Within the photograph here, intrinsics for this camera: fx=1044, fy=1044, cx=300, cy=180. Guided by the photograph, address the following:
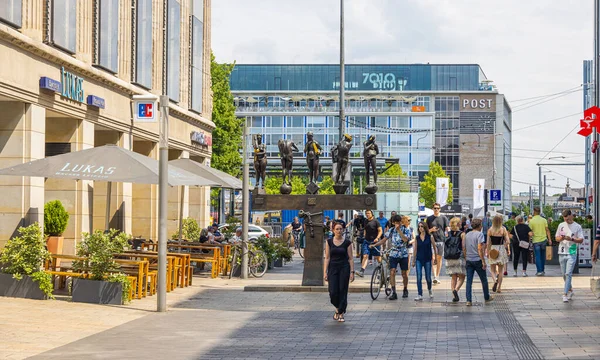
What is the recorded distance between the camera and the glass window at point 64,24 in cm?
2444

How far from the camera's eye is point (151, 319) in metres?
16.0

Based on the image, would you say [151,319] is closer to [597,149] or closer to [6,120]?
[6,120]

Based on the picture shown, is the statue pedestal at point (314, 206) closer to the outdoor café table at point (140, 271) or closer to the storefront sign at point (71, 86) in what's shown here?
the outdoor café table at point (140, 271)

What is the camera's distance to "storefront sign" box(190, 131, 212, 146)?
134 ft

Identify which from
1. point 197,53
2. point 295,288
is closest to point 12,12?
point 295,288

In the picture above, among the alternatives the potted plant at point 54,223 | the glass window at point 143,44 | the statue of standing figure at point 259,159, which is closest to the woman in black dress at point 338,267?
the statue of standing figure at point 259,159

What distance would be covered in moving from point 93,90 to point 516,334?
1672 centimetres

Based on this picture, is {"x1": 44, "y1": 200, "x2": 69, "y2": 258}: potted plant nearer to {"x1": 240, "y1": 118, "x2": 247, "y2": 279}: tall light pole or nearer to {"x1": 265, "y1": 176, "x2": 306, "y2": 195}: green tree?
{"x1": 240, "y1": 118, "x2": 247, "y2": 279}: tall light pole

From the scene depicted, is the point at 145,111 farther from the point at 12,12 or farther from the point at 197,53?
the point at 197,53

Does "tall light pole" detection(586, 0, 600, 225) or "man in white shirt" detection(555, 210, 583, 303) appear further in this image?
"tall light pole" detection(586, 0, 600, 225)

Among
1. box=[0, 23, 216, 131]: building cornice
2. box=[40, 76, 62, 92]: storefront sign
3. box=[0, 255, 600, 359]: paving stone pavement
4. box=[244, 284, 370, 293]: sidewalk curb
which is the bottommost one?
box=[0, 255, 600, 359]: paving stone pavement

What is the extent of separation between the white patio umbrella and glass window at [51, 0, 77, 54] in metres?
4.85

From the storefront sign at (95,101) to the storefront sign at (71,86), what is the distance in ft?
2.30

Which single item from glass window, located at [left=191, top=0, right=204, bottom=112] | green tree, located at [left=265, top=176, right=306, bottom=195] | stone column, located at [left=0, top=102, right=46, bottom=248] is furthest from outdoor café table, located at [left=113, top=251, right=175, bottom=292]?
green tree, located at [left=265, top=176, right=306, bottom=195]
